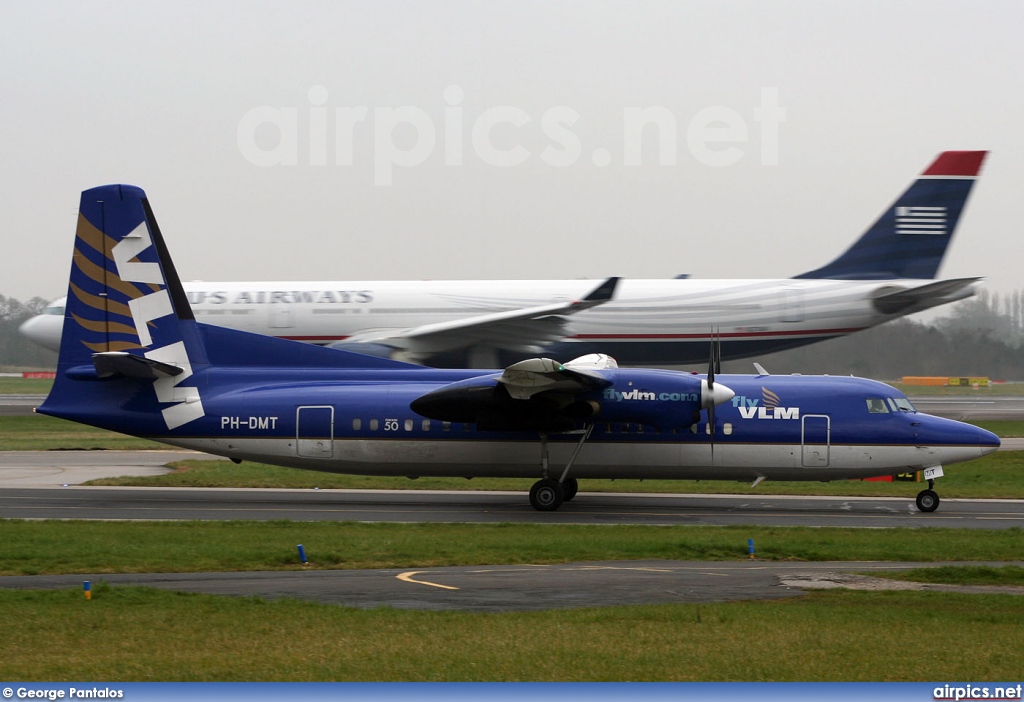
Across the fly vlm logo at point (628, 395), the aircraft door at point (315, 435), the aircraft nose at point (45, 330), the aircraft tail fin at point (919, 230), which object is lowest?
the aircraft door at point (315, 435)

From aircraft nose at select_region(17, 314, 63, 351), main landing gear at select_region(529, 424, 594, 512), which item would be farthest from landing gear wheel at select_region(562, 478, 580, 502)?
aircraft nose at select_region(17, 314, 63, 351)

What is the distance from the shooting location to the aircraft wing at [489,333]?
29875 millimetres

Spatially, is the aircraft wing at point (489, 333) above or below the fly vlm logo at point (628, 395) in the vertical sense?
above

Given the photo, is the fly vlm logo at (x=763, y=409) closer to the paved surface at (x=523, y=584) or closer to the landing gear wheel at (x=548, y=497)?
the landing gear wheel at (x=548, y=497)

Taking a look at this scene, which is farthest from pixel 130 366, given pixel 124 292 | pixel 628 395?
pixel 628 395

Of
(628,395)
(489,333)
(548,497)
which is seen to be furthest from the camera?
(489,333)

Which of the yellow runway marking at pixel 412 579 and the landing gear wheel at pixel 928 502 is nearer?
the yellow runway marking at pixel 412 579

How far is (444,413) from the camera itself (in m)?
21.0

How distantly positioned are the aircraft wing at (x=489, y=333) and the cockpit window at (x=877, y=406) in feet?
29.3

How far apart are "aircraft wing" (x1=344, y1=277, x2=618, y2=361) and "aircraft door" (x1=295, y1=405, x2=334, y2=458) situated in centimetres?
933

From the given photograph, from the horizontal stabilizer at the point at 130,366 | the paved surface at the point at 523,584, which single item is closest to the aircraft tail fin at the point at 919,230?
the paved surface at the point at 523,584

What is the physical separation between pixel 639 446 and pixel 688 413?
1368mm

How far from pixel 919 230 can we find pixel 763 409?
15.2 meters

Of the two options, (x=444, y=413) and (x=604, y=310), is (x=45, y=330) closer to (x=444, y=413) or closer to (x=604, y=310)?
(x=604, y=310)
